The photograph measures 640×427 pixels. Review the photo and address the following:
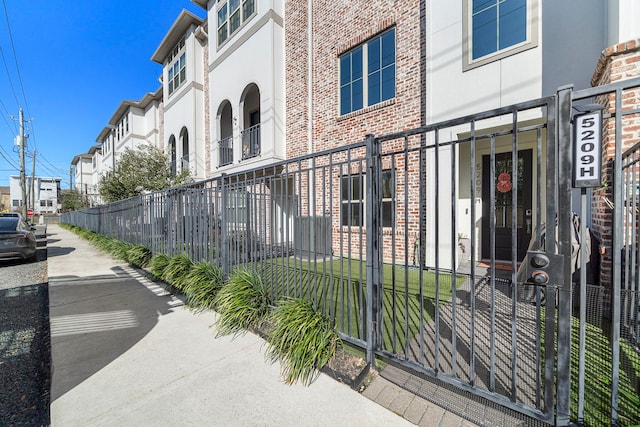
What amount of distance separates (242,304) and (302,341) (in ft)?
4.36

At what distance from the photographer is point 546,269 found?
5.97 feet

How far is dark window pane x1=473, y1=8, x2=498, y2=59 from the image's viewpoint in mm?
5770

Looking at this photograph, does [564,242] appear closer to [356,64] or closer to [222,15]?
[356,64]

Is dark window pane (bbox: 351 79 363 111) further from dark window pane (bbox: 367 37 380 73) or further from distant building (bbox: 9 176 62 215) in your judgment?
distant building (bbox: 9 176 62 215)

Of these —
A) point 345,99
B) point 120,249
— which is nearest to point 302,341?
point 345,99

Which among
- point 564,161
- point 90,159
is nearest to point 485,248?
point 564,161

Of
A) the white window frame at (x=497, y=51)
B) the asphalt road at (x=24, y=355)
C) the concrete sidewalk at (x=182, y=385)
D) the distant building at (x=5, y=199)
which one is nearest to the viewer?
the concrete sidewalk at (x=182, y=385)

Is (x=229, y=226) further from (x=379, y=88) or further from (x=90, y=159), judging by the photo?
(x=90, y=159)

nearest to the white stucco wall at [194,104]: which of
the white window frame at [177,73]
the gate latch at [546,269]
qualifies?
the white window frame at [177,73]

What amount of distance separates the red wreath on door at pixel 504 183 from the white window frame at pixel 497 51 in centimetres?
262

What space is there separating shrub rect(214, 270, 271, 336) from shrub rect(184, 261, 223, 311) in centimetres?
36

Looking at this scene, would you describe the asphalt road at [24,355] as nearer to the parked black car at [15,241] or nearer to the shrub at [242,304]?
the shrub at [242,304]

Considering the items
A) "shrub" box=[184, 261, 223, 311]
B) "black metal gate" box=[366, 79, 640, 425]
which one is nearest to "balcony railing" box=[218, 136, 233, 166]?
"shrub" box=[184, 261, 223, 311]

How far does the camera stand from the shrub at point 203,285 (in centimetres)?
466
